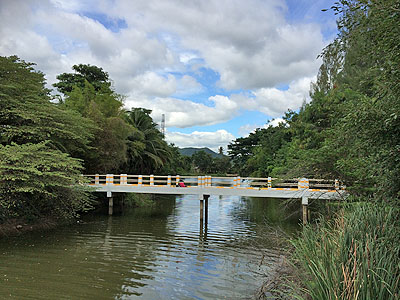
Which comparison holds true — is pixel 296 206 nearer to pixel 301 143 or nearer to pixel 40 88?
pixel 301 143

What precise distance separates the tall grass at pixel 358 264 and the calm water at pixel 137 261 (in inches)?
77.4

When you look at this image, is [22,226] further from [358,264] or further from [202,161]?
[202,161]

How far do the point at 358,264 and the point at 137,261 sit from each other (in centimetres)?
655

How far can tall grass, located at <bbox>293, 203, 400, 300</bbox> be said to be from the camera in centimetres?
304

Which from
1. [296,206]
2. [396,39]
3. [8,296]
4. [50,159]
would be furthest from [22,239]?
[296,206]

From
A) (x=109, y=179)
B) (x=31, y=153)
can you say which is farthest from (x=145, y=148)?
(x=31, y=153)

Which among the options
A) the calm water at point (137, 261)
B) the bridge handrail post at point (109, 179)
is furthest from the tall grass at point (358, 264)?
the bridge handrail post at point (109, 179)

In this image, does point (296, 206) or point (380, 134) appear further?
point (296, 206)

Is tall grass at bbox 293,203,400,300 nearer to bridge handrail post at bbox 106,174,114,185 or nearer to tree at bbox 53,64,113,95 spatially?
bridge handrail post at bbox 106,174,114,185

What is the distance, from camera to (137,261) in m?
8.89

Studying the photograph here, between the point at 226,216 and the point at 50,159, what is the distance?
967 cm

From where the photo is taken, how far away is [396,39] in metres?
4.31

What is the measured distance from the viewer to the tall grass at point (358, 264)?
304 centimetres

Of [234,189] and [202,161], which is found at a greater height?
[202,161]
